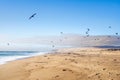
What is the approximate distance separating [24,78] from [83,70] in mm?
3974

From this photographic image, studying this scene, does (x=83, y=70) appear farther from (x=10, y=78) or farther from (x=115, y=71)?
(x=10, y=78)

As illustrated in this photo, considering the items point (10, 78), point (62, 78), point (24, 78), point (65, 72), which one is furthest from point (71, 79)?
point (10, 78)

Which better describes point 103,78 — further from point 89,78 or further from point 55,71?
point 55,71

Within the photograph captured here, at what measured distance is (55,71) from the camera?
15992 mm

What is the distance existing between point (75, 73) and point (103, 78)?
7.31ft

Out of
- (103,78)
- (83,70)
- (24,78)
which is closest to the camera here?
(103,78)

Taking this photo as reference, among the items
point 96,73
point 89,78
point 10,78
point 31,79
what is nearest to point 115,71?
point 96,73

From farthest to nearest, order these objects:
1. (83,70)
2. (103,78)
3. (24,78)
Answer: (83,70)
(24,78)
(103,78)

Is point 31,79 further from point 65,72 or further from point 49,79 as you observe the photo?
point 65,72

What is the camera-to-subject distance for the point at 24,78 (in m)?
14.7

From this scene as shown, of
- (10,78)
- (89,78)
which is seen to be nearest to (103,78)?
(89,78)

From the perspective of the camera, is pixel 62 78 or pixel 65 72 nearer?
pixel 62 78

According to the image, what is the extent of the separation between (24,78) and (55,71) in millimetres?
2317

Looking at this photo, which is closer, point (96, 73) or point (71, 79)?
point (71, 79)
